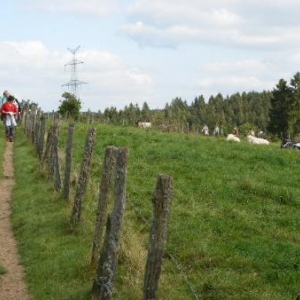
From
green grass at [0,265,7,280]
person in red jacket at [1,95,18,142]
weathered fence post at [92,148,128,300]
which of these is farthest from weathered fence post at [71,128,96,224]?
person in red jacket at [1,95,18,142]

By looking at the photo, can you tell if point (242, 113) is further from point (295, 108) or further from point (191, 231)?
point (191, 231)

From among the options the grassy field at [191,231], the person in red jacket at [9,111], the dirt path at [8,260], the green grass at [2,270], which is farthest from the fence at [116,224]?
the person in red jacket at [9,111]

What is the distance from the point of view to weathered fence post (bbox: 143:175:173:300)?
6.38m

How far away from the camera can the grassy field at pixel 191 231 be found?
8.59 m

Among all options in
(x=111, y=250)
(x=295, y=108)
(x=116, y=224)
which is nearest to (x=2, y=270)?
(x=111, y=250)

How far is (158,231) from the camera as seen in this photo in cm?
643

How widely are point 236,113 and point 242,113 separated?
21.9ft

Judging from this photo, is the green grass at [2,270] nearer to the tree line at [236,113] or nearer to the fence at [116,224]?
the fence at [116,224]

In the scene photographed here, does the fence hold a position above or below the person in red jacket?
below

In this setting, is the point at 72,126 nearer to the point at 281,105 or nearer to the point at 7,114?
the point at 7,114

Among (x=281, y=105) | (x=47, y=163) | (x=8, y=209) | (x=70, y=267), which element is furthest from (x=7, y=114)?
(x=281, y=105)

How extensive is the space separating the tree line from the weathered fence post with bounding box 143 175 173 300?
134 feet

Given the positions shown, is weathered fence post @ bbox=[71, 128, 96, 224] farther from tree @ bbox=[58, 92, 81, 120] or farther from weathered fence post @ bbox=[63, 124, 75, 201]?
tree @ bbox=[58, 92, 81, 120]

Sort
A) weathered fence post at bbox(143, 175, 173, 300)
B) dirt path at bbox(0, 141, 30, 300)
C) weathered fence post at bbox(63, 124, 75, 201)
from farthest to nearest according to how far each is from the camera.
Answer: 1. weathered fence post at bbox(63, 124, 75, 201)
2. dirt path at bbox(0, 141, 30, 300)
3. weathered fence post at bbox(143, 175, 173, 300)
